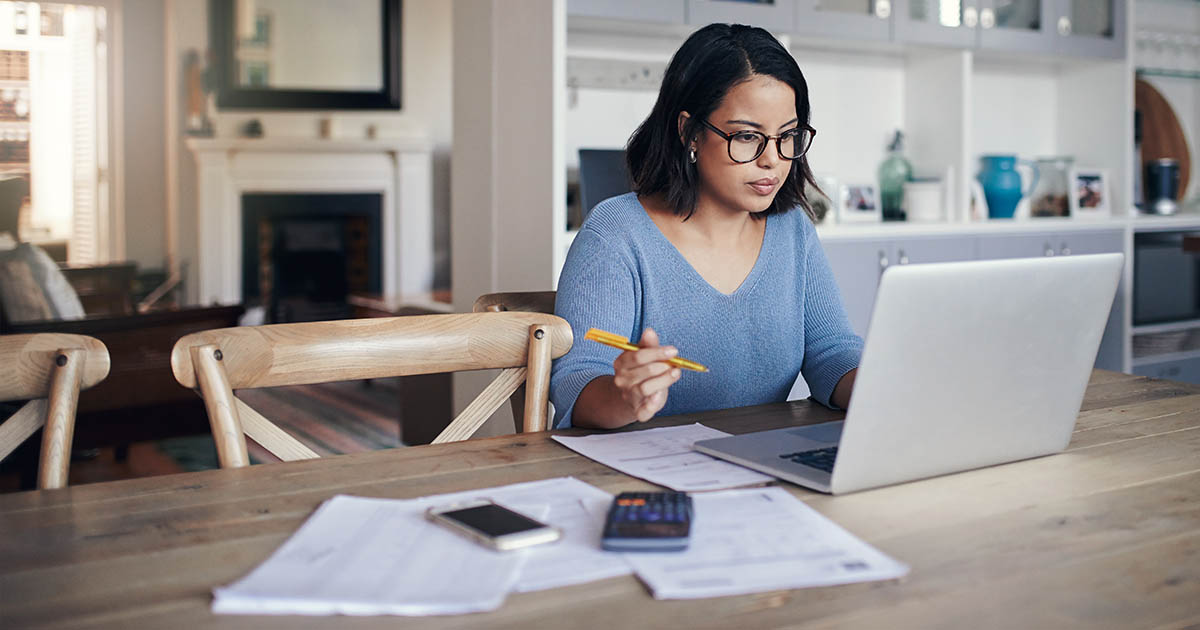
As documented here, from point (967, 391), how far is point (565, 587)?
0.46 metres

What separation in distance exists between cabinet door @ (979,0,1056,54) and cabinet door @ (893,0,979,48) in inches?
2.1

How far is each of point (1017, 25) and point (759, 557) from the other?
372cm

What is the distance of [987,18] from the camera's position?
3.88m

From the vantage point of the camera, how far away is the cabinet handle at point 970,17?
382 centimetres

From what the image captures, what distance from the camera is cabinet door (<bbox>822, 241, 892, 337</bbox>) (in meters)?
3.42

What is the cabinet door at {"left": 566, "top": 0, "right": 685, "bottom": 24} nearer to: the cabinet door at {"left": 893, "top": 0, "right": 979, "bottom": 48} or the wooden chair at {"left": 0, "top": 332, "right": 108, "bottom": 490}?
the cabinet door at {"left": 893, "top": 0, "right": 979, "bottom": 48}

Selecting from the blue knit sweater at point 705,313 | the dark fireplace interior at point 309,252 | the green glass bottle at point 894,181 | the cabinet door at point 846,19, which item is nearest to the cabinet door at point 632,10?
the cabinet door at point 846,19

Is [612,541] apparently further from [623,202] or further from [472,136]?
[472,136]

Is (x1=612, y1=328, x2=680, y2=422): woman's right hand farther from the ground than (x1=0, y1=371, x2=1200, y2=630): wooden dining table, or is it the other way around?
(x1=612, y1=328, x2=680, y2=422): woman's right hand

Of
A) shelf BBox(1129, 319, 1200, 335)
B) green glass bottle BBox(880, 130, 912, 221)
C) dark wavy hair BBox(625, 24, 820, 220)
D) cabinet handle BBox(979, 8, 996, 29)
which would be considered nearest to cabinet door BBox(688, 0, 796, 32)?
green glass bottle BBox(880, 130, 912, 221)

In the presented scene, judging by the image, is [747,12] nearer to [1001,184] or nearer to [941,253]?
[941,253]

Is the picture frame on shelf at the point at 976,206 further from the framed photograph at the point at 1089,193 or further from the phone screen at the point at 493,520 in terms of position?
the phone screen at the point at 493,520

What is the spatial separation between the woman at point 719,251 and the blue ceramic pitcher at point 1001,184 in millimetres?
2595

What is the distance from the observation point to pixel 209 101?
6477 millimetres
